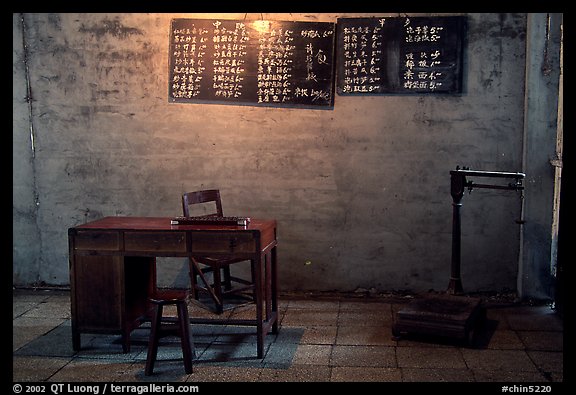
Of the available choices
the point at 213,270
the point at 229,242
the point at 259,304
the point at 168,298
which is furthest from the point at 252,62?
the point at 168,298

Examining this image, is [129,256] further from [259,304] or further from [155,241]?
[259,304]

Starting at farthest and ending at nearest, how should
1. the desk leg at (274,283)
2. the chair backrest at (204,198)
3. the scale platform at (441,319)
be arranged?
the chair backrest at (204,198), the desk leg at (274,283), the scale platform at (441,319)

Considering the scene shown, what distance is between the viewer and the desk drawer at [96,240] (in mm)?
5375

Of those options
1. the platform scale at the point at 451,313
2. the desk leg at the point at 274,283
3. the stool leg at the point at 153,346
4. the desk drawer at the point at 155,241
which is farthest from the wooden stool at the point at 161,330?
the platform scale at the point at 451,313

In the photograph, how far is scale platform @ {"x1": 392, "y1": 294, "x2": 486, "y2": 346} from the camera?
5492mm

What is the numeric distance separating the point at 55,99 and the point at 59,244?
5.67ft

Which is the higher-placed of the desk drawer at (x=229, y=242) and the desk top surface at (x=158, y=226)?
the desk top surface at (x=158, y=226)

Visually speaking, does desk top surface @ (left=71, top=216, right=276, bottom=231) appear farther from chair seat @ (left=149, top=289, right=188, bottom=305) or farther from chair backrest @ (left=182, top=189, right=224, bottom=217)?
chair backrest @ (left=182, top=189, right=224, bottom=217)

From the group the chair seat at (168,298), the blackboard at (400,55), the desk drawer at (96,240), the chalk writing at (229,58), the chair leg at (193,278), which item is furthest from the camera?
the chalk writing at (229,58)

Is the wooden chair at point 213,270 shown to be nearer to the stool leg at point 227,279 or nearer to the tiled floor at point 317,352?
the stool leg at point 227,279

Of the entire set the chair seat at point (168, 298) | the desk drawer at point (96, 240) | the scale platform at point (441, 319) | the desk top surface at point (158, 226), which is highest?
the desk top surface at point (158, 226)

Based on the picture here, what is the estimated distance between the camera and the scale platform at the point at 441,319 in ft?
18.0

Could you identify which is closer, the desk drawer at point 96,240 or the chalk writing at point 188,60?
the desk drawer at point 96,240

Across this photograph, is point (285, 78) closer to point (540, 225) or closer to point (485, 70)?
point (485, 70)
